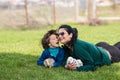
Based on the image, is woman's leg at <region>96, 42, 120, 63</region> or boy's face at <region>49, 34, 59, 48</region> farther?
woman's leg at <region>96, 42, 120, 63</region>

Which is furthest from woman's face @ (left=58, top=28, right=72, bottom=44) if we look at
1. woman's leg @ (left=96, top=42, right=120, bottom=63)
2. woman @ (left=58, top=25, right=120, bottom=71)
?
woman's leg @ (left=96, top=42, right=120, bottom=63)

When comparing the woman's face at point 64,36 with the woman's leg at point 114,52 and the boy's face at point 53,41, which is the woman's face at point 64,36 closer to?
the boy's face at point 53,41

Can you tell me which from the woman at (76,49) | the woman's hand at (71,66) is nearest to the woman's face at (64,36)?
the woman at (76,49)

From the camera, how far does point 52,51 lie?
26.7 feet

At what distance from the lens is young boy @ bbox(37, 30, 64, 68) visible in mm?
8031

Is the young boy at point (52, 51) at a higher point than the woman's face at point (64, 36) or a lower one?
lower

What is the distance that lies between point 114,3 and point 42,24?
14.3m

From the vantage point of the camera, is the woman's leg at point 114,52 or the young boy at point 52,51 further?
the woman's leg at point 114,52

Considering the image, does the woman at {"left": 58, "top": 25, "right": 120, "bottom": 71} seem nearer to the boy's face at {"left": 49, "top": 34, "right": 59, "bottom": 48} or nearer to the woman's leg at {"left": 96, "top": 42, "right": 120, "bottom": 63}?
the boy's face at {"left": 49, "top": 34, "right": 59, "bottom": 48}

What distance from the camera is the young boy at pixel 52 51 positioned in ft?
26.3

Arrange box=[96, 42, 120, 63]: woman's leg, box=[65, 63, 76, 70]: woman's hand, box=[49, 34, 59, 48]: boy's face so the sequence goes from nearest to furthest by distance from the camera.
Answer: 1. box=[65, 63, 76, 70]: woman's hand
2. box=[49, 34, 59, 48]: boy's face
3. box=[96, 42, 120, 63]: woman's leg

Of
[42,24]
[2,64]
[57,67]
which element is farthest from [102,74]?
[42,24]

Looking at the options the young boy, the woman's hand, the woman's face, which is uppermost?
the woman's face

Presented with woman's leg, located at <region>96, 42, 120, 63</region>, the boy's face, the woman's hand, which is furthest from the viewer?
woman's leg, located at <region>96, 42, 120, 63</region>
